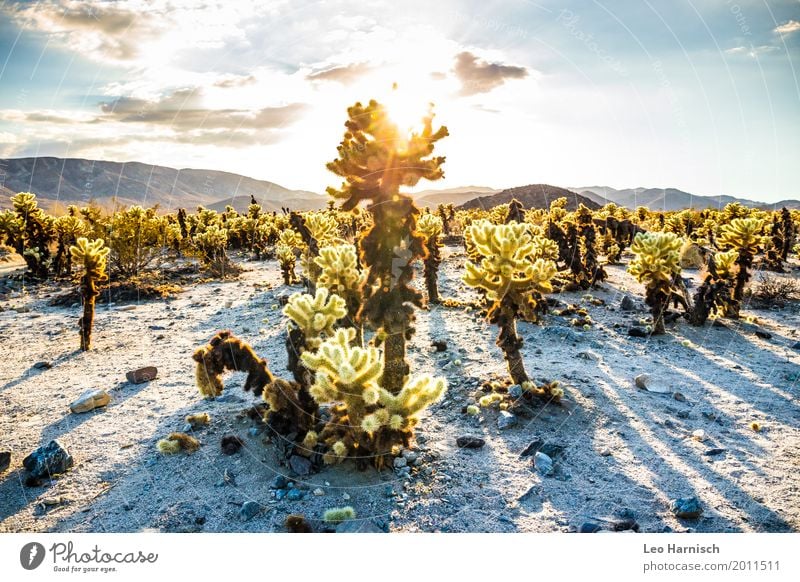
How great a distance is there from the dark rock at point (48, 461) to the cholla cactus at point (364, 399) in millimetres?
3317

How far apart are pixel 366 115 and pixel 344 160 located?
0.68 m

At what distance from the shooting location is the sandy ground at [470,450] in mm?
4984

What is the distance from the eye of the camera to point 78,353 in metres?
10.7

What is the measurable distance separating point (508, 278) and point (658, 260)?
615cm

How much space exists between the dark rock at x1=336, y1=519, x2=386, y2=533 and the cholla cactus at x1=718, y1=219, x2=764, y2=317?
40.2ft

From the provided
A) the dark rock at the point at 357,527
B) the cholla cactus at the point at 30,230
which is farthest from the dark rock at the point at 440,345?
the cholla cactus at the point at 30,230

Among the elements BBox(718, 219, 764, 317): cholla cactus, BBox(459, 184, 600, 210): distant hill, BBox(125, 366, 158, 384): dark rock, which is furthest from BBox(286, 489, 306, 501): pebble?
BBox(459, 184, 600, 210): distant hill

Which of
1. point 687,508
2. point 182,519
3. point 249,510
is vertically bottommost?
point 182,519

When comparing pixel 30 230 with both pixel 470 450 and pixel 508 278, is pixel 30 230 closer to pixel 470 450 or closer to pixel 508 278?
pixel 508 278

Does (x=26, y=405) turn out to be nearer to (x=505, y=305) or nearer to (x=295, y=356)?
(x=295, y=356)

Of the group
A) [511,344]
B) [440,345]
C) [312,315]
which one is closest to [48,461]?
[312,315]

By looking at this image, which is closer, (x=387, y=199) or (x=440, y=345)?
(x=387, y=199)

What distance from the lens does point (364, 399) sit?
5.32m

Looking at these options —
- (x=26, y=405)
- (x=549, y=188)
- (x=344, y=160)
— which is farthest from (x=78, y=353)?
(x=549, y=188)
